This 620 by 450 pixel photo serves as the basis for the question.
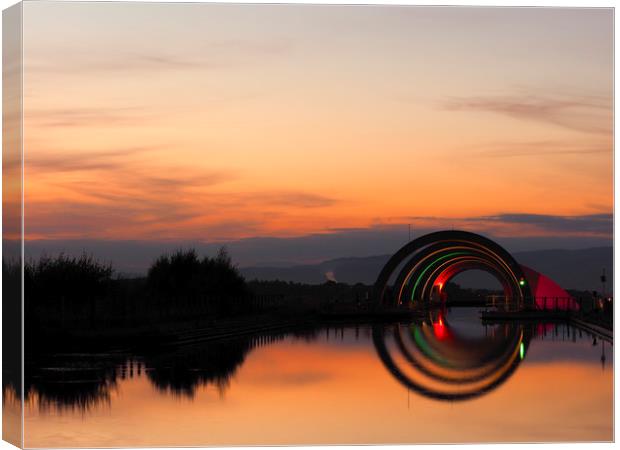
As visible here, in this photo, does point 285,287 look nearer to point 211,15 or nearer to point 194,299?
point 194,299

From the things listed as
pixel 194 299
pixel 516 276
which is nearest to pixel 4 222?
pixel 194 299

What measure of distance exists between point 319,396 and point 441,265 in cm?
3915

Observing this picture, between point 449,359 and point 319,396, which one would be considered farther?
point 449,359

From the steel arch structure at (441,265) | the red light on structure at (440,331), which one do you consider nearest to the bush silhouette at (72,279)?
the red light on structure at (440,331)

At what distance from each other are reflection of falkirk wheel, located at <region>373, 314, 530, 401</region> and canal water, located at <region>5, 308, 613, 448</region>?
40 mm

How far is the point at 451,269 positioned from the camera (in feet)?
190

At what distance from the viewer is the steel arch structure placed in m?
41.4

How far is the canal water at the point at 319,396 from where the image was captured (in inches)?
442

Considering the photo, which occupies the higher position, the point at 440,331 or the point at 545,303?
the point at 545,303

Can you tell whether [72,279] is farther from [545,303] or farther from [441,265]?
[441,265]

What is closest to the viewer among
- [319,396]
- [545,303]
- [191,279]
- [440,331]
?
[319,396]

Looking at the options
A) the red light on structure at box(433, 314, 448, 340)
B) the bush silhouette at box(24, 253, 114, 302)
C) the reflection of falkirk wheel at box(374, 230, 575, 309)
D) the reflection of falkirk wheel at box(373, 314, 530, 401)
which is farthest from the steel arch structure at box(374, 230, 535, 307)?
the bush silhouette at box(24, 253, 114, 302)

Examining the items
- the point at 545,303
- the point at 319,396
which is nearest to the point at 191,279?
the point at 545,303

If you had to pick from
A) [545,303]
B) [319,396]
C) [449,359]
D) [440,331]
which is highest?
[545,303]
